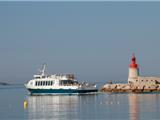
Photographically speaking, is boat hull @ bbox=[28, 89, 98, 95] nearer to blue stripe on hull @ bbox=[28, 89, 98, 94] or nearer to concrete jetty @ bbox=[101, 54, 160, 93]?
blue stripe on hull @ bbox=[28, 89, 98, 94]

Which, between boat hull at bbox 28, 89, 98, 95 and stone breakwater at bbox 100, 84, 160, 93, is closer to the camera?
boat hull at bbox 28, 89, 98, 95

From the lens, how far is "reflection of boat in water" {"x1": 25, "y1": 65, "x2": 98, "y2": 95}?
9578cm

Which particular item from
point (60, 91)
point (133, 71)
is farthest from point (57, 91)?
point (133, 71)

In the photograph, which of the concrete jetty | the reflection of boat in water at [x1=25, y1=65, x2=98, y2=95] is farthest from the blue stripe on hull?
the concrete jetty

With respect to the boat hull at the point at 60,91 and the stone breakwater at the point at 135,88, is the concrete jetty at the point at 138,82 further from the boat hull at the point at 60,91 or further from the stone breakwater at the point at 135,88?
the boat hull at the point at 60,91

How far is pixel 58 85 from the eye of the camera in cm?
9669

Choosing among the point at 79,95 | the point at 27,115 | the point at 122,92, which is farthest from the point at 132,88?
the point at 27,115

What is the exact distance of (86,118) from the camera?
178ft

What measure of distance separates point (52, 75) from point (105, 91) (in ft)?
48.2

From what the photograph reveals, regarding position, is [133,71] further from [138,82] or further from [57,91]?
[57,91]

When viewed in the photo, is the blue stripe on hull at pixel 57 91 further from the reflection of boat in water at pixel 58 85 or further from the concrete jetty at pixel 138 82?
the concrete jetty at pixel 138 82

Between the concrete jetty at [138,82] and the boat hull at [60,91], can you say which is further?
the concrete jetty at [138,82]

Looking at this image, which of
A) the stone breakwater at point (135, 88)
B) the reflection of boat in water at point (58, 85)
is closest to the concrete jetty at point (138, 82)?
the stone breakwater at point (135, 88)

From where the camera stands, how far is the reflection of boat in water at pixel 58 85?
95781 mm
